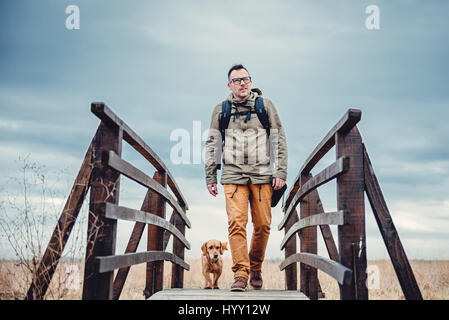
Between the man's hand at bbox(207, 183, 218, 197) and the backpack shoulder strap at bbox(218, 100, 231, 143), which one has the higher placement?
the backpack shoulder strap at bbox(218, 100, 231, 143)

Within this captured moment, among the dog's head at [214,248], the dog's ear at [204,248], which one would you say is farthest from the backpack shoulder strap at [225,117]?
the dog's ear at [204,248]

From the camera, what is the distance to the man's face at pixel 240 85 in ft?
16.5

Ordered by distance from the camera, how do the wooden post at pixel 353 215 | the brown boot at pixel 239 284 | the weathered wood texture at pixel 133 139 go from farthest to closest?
the brown boot at pixel 239 284, the weathered wood texture at pixel 133 139, the wooden post at pixel 353 215

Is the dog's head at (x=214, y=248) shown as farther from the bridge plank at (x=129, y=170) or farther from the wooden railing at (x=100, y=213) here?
the wooden railing at (x=100, y=213)

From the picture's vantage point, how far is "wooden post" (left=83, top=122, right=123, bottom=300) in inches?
126

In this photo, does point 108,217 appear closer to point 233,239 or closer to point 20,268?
point 20,268

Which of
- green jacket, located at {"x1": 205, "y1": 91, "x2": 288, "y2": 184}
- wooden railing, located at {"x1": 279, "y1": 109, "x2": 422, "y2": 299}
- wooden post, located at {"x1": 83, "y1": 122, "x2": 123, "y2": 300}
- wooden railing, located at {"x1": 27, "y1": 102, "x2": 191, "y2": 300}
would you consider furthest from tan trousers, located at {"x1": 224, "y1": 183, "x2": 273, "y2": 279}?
wooden post, located at {"x1": 83, "y1": 122, "x2": 123, "y2": 300}

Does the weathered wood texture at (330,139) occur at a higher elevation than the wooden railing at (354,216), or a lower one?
higher

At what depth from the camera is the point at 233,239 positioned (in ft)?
15.9

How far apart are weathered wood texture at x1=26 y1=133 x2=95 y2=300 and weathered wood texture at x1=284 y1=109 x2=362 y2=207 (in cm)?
186

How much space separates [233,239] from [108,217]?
1.96 metres

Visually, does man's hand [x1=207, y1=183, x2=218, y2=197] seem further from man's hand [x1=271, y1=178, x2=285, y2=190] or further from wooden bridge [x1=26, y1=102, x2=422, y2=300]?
wooden bridge [x1=26, y1=102, x2=422, y2=300]

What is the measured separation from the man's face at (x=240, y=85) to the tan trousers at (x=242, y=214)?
993 mm
